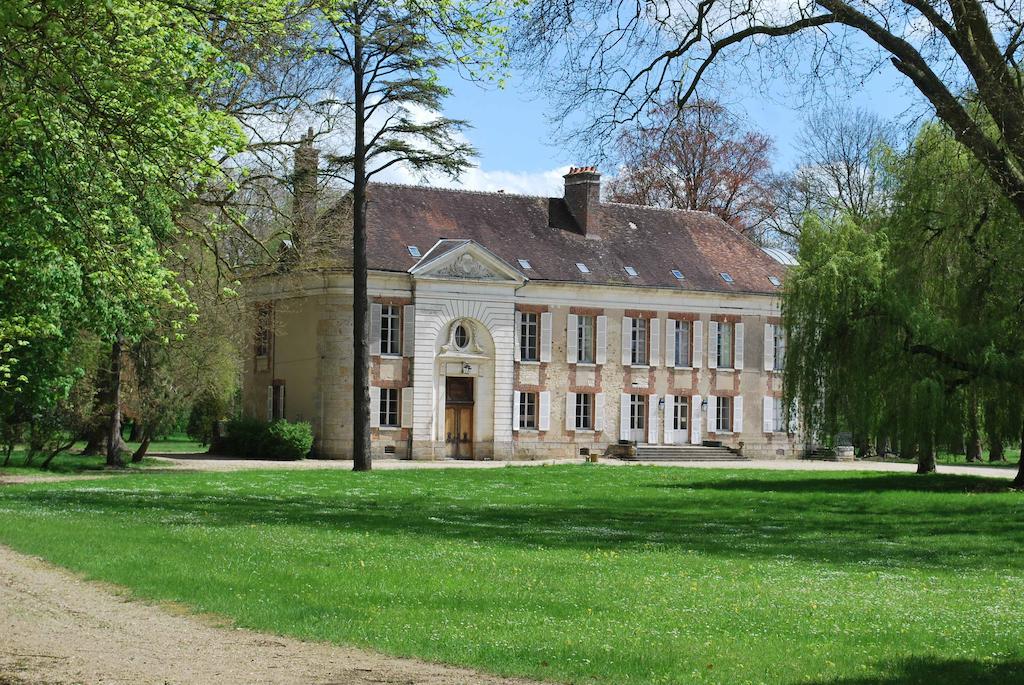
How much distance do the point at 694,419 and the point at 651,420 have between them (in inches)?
72.8

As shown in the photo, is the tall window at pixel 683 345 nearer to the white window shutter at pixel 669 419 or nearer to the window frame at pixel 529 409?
the white window shutter at pixel 669 419

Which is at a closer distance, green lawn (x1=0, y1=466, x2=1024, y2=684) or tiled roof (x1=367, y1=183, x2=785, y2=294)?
green lawn (x1=0, y1=466, x2=1024, y2=684)

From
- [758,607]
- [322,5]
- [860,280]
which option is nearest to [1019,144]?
[758,607]

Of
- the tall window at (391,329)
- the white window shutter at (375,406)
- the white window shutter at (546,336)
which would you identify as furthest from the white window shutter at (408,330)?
the white window shutter at (546,336)

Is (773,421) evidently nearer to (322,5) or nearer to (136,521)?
(136,521)

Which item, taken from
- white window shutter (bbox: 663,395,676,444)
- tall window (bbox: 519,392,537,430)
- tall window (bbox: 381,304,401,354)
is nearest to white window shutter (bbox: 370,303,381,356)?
tall window (bbox: 381,304,401,354)

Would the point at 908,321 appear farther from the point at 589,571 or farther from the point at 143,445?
the point at 143,445

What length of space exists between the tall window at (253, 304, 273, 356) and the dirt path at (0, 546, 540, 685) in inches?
1195

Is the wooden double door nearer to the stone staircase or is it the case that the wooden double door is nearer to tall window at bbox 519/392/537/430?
tall window at bbox 519/392/537/430

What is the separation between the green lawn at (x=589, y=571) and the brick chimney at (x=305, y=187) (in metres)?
7.88

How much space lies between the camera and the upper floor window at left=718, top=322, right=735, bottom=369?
47781 mm

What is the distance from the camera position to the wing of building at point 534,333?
138 ft

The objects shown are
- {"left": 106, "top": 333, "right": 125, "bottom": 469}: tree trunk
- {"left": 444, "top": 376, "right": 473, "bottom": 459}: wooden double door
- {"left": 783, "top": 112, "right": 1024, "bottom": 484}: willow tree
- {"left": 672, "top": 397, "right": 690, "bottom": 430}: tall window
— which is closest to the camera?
{"left": 783, "top": 112, "right": 1024, "bottom": 484}: willow tree

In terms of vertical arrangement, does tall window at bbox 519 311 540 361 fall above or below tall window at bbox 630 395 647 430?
above
